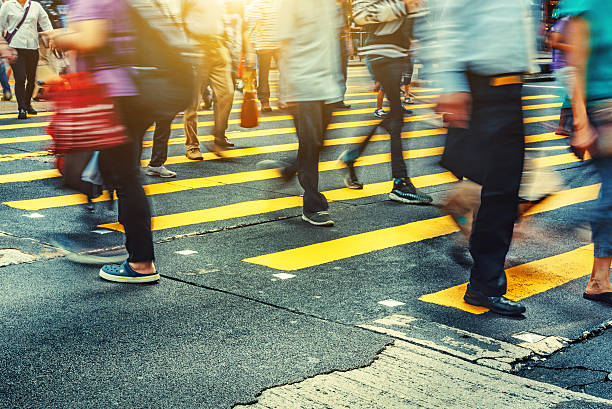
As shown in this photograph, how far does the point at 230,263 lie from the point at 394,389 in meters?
2.16

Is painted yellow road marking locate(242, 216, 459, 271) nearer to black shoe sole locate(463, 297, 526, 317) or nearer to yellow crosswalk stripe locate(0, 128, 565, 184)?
black shoe sole locate(463, 297, 526, 317)

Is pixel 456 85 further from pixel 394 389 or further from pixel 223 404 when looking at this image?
pixel 223 404

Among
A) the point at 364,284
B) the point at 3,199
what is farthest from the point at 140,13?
the point at 3,199

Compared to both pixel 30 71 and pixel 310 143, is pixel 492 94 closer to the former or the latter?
pixel 310 143

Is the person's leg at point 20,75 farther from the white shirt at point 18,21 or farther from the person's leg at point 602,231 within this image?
the person's leg at point 602,231

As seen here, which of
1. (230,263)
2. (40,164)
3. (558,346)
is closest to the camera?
(558,346)

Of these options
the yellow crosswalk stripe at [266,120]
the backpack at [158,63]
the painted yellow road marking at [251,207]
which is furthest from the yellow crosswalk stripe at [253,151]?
the backpack at [158,63]

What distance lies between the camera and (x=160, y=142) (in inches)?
337

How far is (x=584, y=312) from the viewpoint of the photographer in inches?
185

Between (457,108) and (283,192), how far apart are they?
12.4ft

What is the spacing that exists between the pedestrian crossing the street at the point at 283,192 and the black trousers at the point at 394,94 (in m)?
0.31

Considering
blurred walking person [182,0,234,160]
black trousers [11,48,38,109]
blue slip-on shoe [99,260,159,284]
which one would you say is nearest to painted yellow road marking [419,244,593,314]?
blue slip-on shoe [99,260,159,284]

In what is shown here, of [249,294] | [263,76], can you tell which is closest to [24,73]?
[263,76]

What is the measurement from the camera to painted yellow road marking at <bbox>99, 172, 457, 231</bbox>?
21.9 feet
